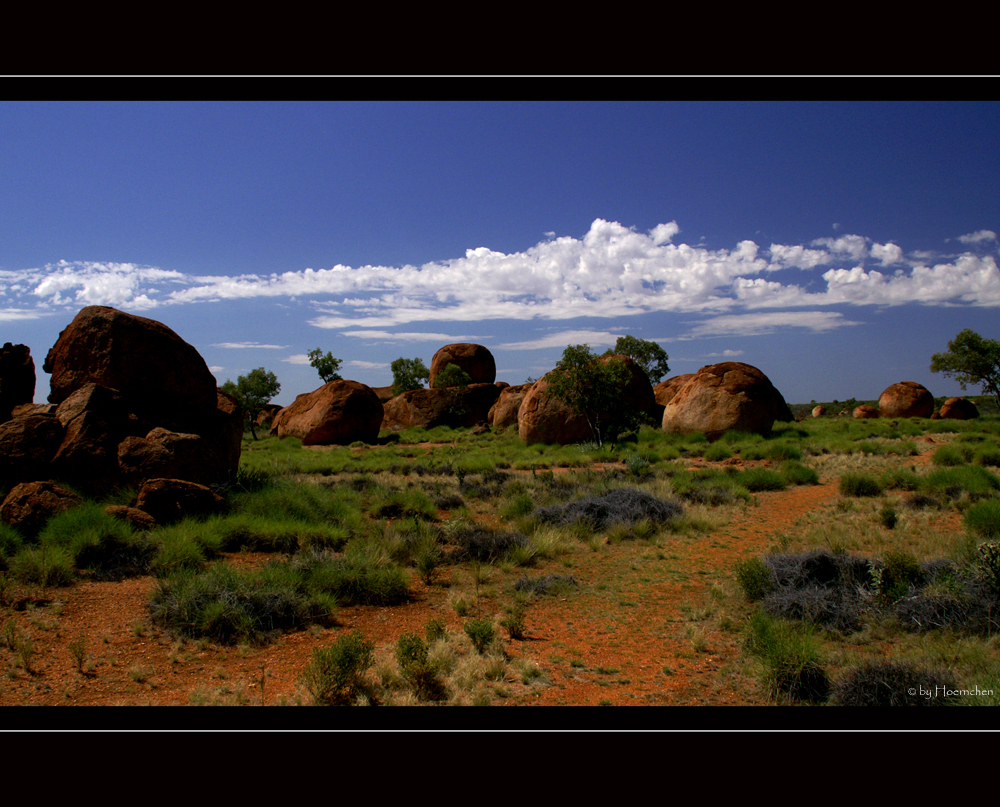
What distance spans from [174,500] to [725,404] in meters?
18.6

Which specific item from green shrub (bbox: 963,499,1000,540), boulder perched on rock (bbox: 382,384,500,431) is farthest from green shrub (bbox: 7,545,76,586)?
boulder perched on rock (bbox: 382,384,500,431)

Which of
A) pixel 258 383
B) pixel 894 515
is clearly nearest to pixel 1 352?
pixel 894 515

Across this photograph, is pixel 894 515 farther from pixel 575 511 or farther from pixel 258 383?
pixel 258 383

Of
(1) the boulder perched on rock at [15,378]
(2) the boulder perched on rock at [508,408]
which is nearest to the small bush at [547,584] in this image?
(1) the boulder perched on rock at [15,378]

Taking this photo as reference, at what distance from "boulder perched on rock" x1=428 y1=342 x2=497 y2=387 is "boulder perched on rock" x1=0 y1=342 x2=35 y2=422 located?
34.8 m

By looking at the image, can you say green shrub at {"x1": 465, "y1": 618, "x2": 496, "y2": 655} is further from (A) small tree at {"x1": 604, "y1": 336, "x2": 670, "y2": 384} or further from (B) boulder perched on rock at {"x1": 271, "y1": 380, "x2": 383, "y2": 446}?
(A) small tree at {"x1": 604, "y1": 336, "x2": 670, "y2": 384}

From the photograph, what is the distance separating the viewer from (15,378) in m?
A: 9.38

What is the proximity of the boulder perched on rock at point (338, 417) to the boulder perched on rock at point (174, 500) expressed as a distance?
1889cm

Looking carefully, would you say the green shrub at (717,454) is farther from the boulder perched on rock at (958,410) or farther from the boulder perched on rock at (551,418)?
the boulder perched on rock at (958,410)

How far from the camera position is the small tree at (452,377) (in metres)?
41.1

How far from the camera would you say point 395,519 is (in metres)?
9.80

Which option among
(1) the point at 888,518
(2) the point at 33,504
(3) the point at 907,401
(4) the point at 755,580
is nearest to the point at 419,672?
(4) the point at 755,580
